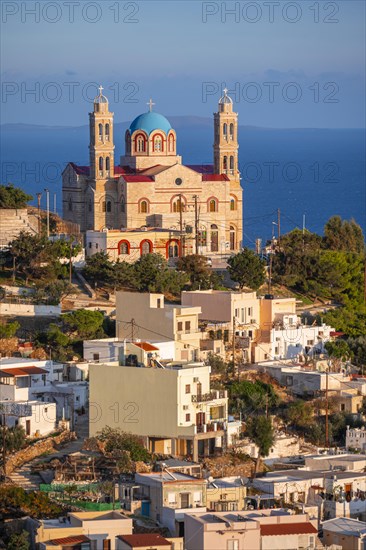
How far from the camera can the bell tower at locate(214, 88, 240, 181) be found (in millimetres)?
60750

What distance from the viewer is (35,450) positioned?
125 ft

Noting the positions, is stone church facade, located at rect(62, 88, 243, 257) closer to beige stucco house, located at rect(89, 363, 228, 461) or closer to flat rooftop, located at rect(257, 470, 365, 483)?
beige stucco house, located at rect(89, 363, 228, 461)

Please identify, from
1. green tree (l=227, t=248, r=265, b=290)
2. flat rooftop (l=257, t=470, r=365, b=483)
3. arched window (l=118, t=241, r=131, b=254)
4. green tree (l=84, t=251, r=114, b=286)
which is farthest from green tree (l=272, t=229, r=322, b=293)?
flat rooftop (l=257, t=470, r=365, b=483)

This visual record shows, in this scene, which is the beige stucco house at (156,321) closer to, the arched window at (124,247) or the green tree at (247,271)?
the green tree at (247,271)

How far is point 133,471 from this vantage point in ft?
119

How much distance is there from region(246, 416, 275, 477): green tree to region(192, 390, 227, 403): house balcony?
0.82m

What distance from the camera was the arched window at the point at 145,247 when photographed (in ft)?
181

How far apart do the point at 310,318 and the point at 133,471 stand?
15.5 meters

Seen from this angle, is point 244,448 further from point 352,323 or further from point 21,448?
point 352,323

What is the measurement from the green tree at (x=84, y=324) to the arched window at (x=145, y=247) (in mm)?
8640

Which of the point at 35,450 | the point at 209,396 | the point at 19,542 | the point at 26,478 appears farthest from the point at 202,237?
the point at 19,542

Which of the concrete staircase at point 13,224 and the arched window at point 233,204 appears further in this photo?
the arched window at point 233,204

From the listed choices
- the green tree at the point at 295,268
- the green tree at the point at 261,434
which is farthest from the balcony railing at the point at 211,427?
the green tree at the point at 295,268

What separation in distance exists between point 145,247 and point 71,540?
2475cm
